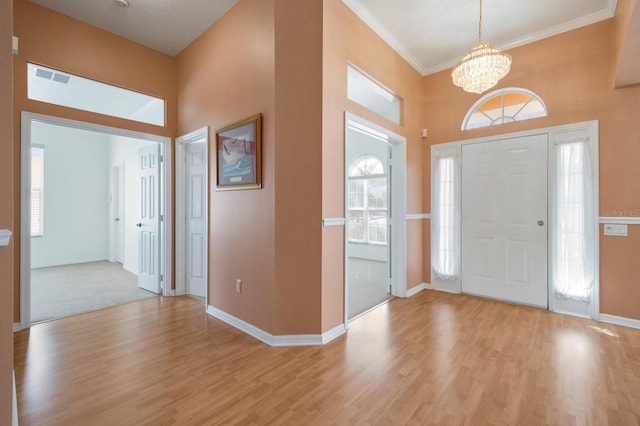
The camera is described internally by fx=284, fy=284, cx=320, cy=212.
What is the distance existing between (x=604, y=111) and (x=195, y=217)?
5.02m

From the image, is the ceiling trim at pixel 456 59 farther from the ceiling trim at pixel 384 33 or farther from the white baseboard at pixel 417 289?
the white baseboard at pixel 417 289

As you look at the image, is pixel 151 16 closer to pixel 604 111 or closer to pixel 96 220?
pixel 604 111

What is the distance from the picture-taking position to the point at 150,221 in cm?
416

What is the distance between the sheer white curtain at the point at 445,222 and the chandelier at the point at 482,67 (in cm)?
146

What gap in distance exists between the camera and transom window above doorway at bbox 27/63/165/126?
9.88 ft

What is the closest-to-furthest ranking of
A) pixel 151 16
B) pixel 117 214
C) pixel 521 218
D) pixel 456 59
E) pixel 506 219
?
pixel 151 16 < pixel 521 218 < pixel 506 219 < pixel 456 59 < pixel 117 214

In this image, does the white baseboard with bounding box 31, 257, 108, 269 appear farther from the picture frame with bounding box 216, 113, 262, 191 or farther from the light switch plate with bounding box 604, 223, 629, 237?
the light switch plate with bounding box 604, 223, 629, 237

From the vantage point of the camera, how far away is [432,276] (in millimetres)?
4277

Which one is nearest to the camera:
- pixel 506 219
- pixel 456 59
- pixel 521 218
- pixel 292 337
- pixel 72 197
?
pixel 292 337

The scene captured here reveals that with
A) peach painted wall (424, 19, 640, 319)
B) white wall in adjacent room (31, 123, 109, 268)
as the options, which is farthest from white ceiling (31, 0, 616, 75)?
white wall in adjacent room (31, 123, 109, 268)

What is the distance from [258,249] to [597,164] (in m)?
3.71

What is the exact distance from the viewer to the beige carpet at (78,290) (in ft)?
11.2

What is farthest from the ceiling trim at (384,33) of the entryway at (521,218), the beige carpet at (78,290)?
the beige carpet at (78,290)

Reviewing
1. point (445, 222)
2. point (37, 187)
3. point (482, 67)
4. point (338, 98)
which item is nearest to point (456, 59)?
point (482, 67)
